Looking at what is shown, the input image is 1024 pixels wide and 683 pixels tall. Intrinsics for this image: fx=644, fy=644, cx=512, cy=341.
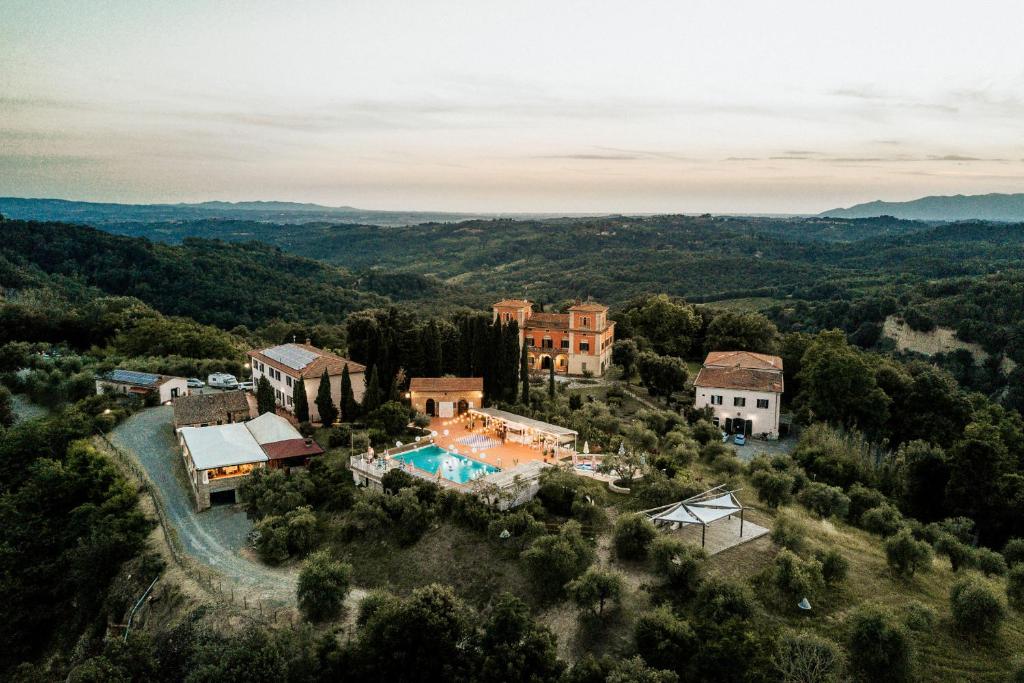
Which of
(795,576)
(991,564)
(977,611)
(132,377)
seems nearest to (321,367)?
(132,377)

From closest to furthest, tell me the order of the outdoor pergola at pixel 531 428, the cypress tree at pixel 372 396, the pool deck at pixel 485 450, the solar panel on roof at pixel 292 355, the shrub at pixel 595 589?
1. the shrub at pixel 595 589
2. the pool deck at pixel 485 450
3. the outdoor pergola at pixel 531 428
4. the cypress tree at pixel 372 396
5. the solar panel on roof at pixel 292 355

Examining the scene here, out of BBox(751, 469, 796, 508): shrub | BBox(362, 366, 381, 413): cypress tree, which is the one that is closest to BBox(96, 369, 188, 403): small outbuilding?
BBox(362, 366, 381, 413): cypress tree

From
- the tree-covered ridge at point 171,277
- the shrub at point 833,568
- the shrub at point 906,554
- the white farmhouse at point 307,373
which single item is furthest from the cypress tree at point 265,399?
the tree-covered ridge at point 171,277

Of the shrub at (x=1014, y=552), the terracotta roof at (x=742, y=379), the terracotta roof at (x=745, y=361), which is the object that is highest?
the terracotta roof at (x=745, y=361)

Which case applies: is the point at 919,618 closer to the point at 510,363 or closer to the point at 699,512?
the point at 699,512

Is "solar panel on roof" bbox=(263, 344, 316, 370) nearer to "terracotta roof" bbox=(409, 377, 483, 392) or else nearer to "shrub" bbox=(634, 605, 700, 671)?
"terracotta roof" bbox=(409, 377, 483, 392)

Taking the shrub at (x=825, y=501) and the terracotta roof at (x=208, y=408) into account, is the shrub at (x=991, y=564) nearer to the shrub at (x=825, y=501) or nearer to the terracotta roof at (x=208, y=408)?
the shrub at (x=825, y=501)
